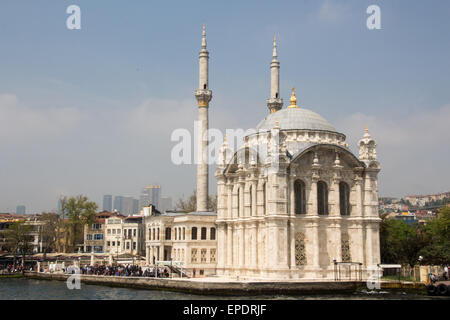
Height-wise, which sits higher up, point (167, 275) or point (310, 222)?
point (310, 222)

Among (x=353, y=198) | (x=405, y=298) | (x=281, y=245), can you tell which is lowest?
(x=405, y=298)

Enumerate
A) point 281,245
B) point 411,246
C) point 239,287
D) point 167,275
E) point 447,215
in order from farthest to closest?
1. point 447,215
2. point 411,246
3. point 167,275
4. point 281,245
5. point 239,287

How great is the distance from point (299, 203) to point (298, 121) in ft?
23.0

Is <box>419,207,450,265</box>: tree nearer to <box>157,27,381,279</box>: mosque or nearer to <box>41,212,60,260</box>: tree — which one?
<box>157,27,381,279</box>: mosque

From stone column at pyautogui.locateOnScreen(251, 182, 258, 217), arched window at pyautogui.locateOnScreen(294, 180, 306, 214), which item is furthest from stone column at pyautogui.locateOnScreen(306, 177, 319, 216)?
stone column at pyautogui.locateOnScreen(251, 182, 258, 217)

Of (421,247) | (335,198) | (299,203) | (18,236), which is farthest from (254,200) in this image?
(18,236)

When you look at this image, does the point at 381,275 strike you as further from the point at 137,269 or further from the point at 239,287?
the point at 137,269

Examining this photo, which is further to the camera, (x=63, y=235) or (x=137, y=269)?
(x=63, y=235)

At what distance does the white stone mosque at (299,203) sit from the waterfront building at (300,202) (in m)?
0.07

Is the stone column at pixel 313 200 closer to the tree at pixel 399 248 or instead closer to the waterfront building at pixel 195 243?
the waterfront building at pixel 195 243

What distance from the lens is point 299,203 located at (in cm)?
4188

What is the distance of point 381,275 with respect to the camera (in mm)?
42375
